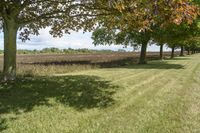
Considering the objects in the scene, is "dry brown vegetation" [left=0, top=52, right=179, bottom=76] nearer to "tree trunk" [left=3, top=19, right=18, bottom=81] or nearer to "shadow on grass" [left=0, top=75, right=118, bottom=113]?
"tree trunk" [left=3, top=19, right=18, bottom=81]

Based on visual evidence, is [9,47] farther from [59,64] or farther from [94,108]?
[59,64]

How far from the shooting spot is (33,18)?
1812 cm

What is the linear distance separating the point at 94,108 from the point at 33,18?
26.0 ft

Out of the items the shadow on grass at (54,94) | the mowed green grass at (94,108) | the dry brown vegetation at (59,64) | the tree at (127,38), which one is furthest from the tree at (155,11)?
the tree at (127,38)

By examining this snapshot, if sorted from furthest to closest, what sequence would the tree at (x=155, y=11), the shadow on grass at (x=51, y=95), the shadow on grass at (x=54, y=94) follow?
the tree at (x=155, y=11) < the shadow on grass at (x=54, y=94) < the shadow on grass at (x=51, y=95)

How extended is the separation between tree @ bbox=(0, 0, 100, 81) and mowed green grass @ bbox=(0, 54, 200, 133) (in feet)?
4.82

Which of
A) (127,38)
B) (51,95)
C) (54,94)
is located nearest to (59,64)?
(127,38)

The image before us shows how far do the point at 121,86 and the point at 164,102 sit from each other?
388 cm

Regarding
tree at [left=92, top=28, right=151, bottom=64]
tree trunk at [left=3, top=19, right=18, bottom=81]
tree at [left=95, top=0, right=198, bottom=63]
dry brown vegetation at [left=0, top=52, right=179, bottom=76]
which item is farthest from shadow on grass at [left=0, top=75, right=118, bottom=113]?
tree at [left=92, top=28, right=151, bottom=64]

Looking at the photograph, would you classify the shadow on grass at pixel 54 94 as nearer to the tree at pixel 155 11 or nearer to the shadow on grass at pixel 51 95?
the shadow on grass at pixel 51 95

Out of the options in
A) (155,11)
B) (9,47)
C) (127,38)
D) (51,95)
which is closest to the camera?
(155,11)

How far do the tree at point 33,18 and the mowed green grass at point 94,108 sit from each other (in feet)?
4.82

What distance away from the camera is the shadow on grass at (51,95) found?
A: 11.9m

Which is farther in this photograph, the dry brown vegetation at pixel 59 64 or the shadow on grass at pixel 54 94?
the dry brown vegetation at pixel 59 64
